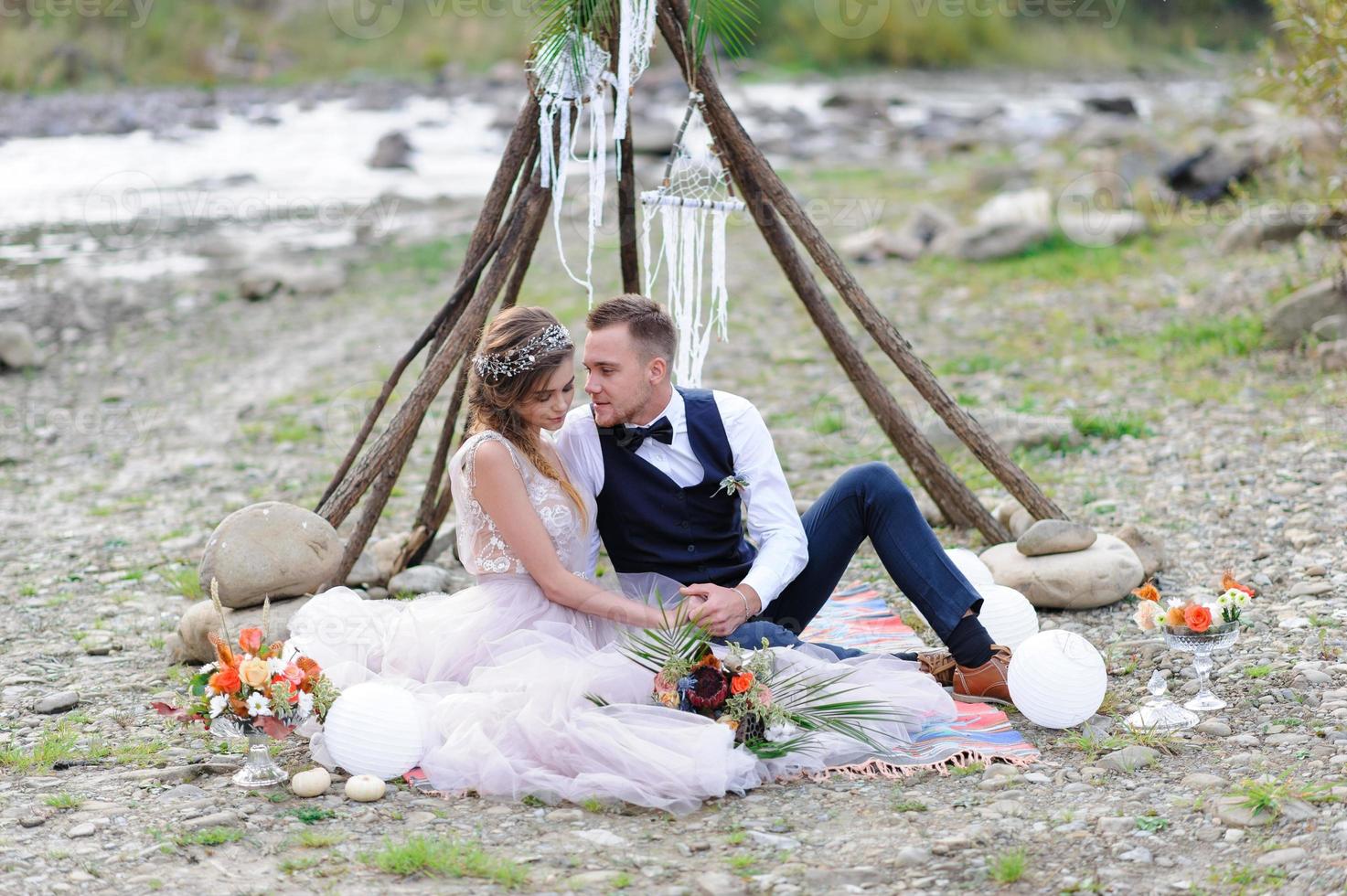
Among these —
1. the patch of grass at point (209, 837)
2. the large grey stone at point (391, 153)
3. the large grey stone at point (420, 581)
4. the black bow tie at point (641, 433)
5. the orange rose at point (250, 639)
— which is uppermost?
the large grey stone at point (391, 153)

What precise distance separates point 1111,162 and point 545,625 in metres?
13.5

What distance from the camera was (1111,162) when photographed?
52.7 feet

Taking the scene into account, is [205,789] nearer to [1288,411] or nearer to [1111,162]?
[1288,411]

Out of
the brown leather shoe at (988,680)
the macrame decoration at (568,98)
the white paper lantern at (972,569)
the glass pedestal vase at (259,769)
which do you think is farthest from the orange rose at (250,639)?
the white paper lantern at (972,569)

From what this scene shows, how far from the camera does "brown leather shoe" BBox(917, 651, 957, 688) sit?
4660 millimetres

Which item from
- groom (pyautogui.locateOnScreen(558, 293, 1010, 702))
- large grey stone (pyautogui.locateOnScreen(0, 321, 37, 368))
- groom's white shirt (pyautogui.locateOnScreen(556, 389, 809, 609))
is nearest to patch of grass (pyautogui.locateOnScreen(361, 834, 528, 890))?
groom (pyautogui.locateOnScreen(558, 293, 1010, 702))

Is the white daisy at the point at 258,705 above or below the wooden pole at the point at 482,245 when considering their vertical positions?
below

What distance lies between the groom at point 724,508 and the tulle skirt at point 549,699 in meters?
0.25

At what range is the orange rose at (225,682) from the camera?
12.7 ft

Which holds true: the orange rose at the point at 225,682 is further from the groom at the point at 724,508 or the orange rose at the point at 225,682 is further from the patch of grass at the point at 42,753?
the groom at the point at 724,508

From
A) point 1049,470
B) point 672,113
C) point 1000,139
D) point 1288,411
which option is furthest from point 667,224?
point 672,113

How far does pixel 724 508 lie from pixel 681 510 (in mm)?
153

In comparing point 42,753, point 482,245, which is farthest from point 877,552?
point 42,753

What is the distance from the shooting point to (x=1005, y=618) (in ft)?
15.9
